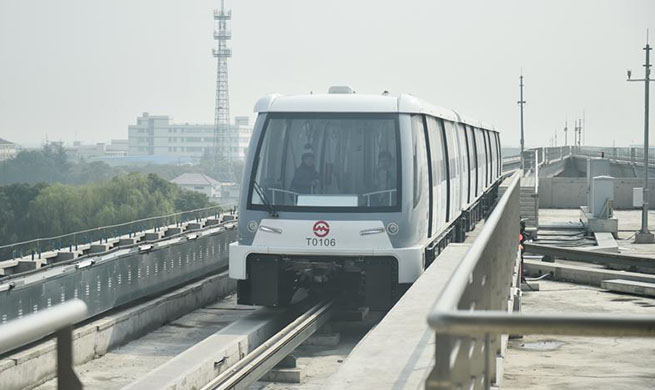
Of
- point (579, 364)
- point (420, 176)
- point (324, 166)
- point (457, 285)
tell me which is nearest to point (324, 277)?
point (324, 166)

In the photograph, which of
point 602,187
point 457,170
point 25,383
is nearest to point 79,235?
point 457,170

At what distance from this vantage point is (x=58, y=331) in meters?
3.96

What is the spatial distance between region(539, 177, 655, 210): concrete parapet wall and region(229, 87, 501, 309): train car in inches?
2122

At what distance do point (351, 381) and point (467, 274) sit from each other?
2.02 m

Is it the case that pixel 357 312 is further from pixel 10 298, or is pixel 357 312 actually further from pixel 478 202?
pixel 478 202

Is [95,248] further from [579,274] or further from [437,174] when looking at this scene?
[437,174]

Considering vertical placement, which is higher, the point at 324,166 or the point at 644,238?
the point at 324,166

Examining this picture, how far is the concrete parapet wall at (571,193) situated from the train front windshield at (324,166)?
5395cm

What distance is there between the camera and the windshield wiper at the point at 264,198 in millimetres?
16828

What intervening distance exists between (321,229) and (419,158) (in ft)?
5.58

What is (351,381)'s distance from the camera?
7246 millimetres

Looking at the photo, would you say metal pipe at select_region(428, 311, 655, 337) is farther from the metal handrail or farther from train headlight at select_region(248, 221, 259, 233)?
train headlight at select_region(248, 221, 259, 233)

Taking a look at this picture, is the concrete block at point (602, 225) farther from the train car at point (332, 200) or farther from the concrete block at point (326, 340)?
the concrete block at point (326, 340)

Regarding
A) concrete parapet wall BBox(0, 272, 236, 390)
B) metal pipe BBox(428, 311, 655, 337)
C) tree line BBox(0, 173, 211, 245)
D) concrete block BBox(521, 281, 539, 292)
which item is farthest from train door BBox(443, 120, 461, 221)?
tree line BBox(0, 173, 211, 245)
